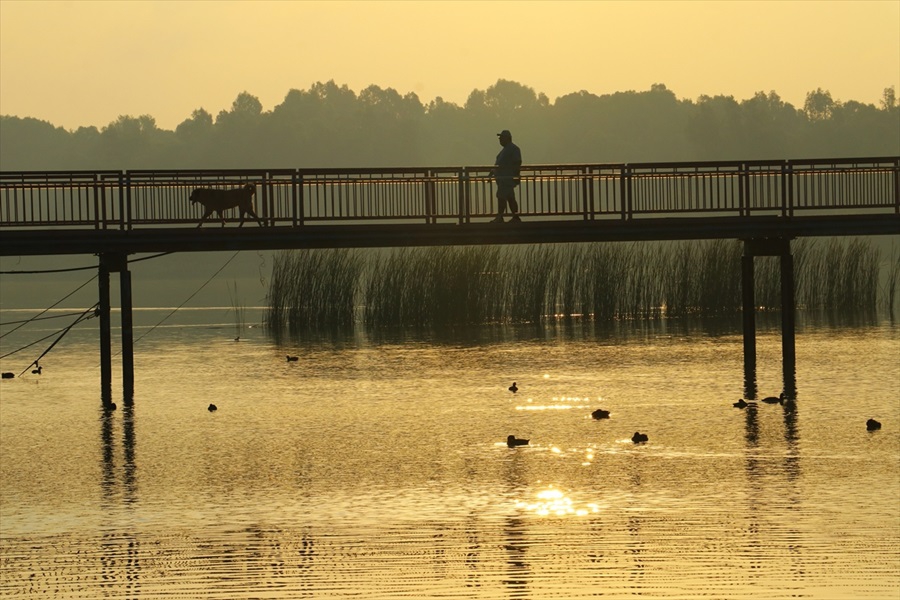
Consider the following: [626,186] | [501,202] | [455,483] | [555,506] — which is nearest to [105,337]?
[501,202]

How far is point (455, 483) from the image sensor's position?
793 inches

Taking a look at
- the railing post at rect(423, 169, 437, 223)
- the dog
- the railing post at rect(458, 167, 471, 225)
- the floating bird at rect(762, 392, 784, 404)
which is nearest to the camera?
the floating bird at rect(762, 392, 784, 404)

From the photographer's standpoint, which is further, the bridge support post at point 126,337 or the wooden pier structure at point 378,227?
the bridge support post at point 126,337

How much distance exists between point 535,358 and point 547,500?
799 inches

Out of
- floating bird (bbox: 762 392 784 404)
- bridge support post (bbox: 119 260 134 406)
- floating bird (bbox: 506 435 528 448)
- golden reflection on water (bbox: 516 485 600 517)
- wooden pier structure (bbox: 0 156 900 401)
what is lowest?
golden reflection on water (bbox: 516 485 600 517)

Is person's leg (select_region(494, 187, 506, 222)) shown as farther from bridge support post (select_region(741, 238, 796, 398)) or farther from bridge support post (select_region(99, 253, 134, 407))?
bridge support post (select_region(99, 253, 134, 407))

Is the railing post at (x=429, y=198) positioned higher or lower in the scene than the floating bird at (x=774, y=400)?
higher

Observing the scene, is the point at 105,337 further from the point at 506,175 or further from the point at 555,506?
the point at 555,506

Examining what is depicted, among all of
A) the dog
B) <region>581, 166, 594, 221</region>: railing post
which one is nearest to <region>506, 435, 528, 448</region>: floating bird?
<region>581, 166, 594, 221</region>: railing post

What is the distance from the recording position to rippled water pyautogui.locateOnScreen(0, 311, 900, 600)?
14859 mm

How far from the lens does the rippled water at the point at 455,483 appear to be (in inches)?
585

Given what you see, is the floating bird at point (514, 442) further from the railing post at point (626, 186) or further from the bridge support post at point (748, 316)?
the railing post at point (626, 186)

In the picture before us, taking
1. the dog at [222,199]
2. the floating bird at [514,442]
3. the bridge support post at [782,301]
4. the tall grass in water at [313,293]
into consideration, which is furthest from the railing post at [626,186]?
the tall grass in water at [313,293]

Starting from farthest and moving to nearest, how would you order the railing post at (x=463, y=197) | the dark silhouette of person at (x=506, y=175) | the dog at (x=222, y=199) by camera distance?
1. the dog at (x=222, y=199)
2. the railing post at (x=463, y=197)
3. the dark silhouette of person at (x=506, y=175)
